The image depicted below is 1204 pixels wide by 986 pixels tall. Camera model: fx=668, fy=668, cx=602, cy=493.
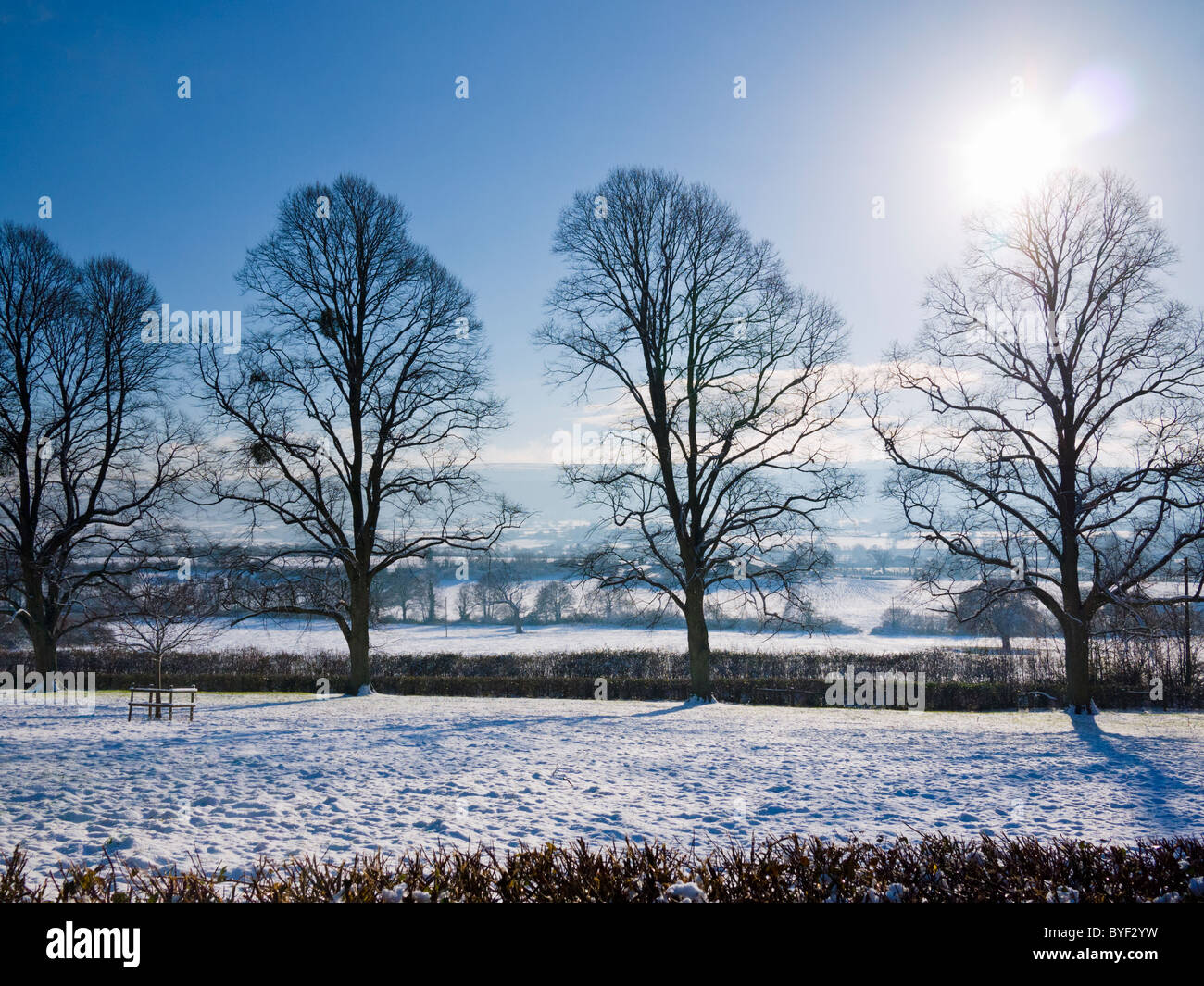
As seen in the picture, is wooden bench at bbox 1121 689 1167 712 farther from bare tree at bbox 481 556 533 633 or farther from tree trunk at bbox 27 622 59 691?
bare tree at bbox 481 556 533 633

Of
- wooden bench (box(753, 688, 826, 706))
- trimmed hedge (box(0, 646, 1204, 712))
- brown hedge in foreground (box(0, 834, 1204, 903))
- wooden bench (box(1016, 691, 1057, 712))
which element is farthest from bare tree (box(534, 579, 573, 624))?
brown hedge in foreground (box(0, 834, 1204, 903))

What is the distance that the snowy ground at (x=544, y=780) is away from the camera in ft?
23.4

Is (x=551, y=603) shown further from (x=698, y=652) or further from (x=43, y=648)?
(x=698, y=652)

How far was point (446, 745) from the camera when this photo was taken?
11992 millimetres

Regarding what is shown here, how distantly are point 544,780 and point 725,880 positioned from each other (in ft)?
18.2

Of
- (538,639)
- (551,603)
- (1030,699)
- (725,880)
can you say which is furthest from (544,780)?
(551,603)

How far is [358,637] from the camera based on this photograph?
20719mm

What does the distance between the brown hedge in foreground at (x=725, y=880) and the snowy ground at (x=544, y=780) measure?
7.46 feet

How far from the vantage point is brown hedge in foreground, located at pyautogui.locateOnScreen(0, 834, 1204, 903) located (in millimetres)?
4062

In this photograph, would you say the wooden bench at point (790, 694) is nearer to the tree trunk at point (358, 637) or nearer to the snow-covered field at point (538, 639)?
the tree trunk at point (358, 637)

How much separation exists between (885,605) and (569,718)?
6963cm
